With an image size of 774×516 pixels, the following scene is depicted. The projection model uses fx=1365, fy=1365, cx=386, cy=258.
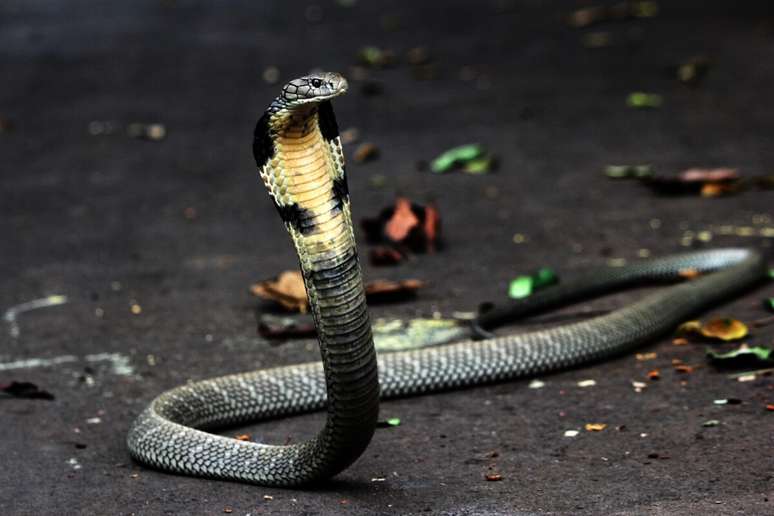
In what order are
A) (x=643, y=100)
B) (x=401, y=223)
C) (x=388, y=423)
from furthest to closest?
(x=643, y=100) < (x=401, y=223) < (x=388, y=423)

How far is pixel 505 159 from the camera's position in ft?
37.2

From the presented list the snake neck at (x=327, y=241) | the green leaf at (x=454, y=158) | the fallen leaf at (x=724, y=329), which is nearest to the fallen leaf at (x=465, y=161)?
the green leaf at (x=454, y=158)

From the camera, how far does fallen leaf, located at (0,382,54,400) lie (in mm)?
6270

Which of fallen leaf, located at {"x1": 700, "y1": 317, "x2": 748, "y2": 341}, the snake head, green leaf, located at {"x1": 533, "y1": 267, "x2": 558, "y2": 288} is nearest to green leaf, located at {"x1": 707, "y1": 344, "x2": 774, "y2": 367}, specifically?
fallen leaf, located at {"x1": 700, "y1": 317, "x2": 748, "y2": 341}

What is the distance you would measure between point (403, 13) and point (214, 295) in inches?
399

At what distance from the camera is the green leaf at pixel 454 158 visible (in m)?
11.2

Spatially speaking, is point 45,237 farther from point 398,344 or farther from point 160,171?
point 398,344

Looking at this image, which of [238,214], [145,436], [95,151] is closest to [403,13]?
[95,151]

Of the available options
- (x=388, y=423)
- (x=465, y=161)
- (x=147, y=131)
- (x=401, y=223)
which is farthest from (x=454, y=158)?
(x=388, y=423)

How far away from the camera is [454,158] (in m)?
11.3

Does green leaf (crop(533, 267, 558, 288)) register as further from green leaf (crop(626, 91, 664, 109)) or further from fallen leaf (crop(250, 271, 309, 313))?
green leaf (crop(626, 91, 664, 109))

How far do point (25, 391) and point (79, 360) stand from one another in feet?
1.85

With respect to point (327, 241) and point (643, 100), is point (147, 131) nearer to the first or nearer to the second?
point (643, 100)

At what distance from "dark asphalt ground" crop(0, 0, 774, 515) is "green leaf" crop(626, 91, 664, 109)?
114 mm
